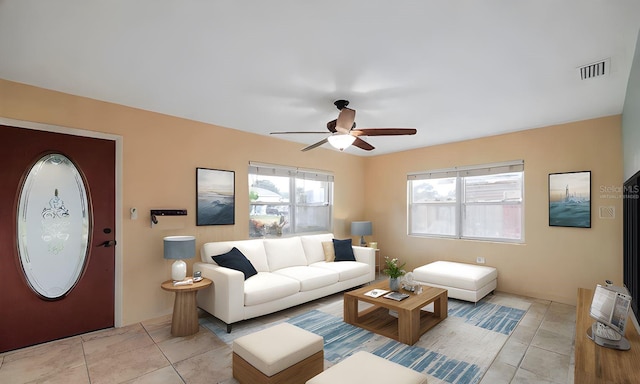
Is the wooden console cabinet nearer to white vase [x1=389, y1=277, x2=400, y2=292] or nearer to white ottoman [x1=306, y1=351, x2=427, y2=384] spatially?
white ottoman [x1=306, y1=351, x2=427, y2=384]

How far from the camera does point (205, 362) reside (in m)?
2.61

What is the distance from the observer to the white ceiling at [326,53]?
1.83 meters

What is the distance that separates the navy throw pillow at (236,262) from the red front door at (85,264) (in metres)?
1.17

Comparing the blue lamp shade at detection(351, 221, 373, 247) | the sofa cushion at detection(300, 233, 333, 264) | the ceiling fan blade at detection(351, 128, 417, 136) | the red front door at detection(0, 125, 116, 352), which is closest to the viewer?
the red front door at detection(0, 125, 116, 352)

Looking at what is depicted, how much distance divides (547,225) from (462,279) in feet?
4.99

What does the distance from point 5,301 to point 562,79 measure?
5636 mm

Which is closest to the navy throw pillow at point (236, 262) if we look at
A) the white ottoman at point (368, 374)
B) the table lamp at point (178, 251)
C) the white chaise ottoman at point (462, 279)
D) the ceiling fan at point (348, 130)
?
the table lamp at point (178, 251)

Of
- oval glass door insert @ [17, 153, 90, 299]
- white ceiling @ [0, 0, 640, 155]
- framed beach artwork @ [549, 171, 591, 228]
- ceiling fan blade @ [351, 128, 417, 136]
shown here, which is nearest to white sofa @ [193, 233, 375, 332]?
oval glass door insert @ [17, 153, 90, 299]

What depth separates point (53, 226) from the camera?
3.04 metres

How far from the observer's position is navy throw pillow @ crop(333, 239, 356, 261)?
16.4 ft

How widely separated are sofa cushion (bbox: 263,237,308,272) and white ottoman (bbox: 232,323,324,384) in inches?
78.2

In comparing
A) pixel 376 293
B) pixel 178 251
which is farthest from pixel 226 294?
pixel 376 293

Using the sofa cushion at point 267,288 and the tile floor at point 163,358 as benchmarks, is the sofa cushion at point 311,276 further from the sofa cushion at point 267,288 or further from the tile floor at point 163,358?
the tile floor at point 163,358

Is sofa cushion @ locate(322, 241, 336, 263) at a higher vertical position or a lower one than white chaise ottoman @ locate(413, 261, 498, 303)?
higher
